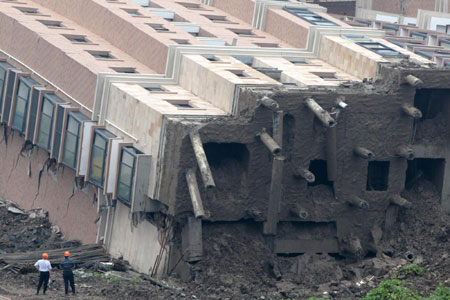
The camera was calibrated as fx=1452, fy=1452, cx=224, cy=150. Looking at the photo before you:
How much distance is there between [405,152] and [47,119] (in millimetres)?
15425

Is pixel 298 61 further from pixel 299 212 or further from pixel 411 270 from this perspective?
pixel 411 270

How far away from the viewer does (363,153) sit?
5531 centimetres

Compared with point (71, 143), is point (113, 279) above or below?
below

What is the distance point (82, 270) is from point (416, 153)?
45.7 feet

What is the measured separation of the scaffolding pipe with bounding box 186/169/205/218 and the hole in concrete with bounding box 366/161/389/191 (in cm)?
812

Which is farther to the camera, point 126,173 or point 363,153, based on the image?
point 363,153

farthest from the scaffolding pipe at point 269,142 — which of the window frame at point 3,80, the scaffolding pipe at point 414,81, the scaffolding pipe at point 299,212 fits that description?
the window frame at point 3,80

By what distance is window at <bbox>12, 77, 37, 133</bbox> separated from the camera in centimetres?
6276

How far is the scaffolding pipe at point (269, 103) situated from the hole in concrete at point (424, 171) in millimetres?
7960

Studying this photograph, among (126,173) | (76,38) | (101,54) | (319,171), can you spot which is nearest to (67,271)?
(126,173)

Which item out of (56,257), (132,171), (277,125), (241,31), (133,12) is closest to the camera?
(277,125)

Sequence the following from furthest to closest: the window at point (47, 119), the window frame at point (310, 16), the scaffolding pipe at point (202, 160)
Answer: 1. the window frame at point (310, 16)
2. the window at point (47, 119)
3. the scaffolding pipe at point (202, 160)

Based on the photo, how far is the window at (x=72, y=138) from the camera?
2317 inches

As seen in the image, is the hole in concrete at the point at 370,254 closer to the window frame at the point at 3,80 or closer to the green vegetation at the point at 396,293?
the green vegetation at the point at 396,293
